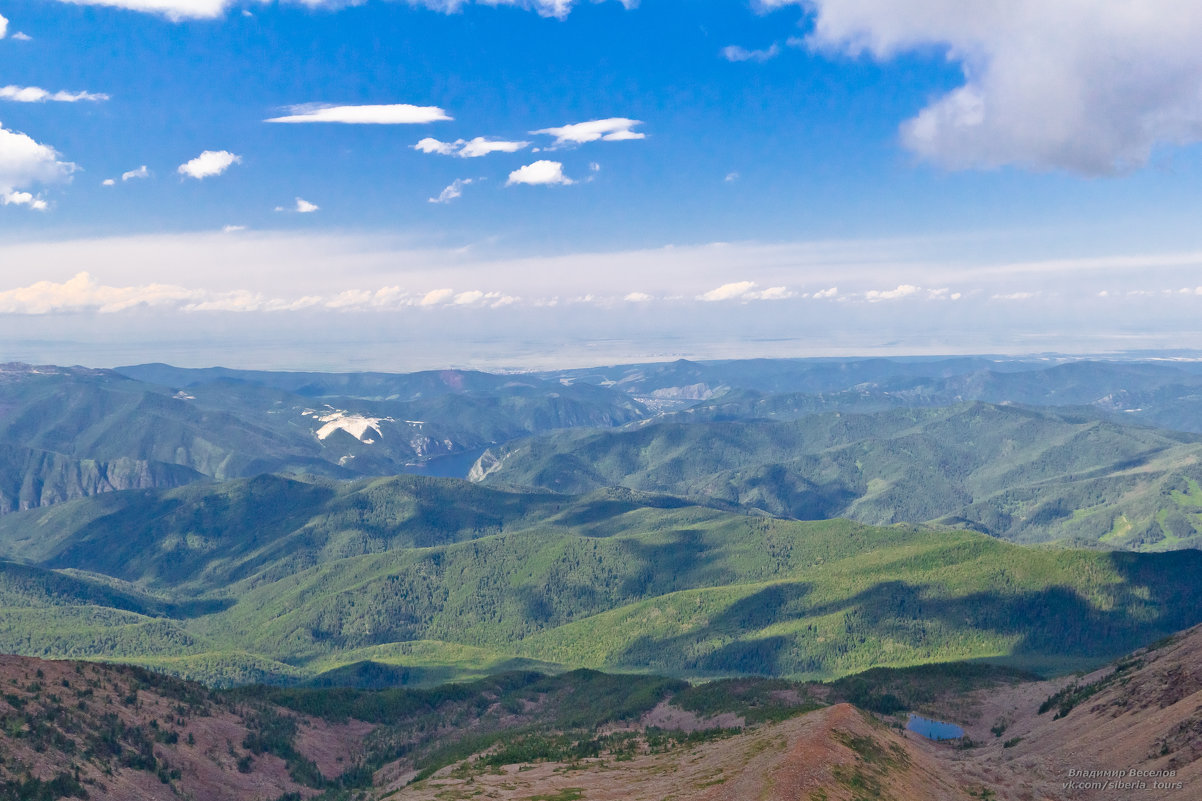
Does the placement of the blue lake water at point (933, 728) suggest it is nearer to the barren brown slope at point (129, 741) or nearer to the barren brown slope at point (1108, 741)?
the barren brown slope at point (1108, 741)

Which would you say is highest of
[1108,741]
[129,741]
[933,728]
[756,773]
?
[756,773]

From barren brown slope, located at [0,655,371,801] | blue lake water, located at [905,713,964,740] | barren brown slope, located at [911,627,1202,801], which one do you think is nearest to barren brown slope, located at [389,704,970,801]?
barren brown slope, located at [911,627,1202,801]

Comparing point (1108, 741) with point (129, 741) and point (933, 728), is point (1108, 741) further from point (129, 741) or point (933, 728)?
point (129, 741)

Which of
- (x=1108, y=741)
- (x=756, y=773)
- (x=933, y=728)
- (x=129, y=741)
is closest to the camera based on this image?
(x=756, y=773)

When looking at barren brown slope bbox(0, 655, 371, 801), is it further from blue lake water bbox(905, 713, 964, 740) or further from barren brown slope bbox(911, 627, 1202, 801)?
barren brown slope bbox(911, 627, 1202, 801)

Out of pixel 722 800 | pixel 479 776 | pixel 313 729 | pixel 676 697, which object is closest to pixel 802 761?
pixel 722 800

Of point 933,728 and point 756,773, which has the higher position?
point 756,773

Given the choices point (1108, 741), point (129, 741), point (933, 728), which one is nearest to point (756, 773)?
point (1108, 741)
